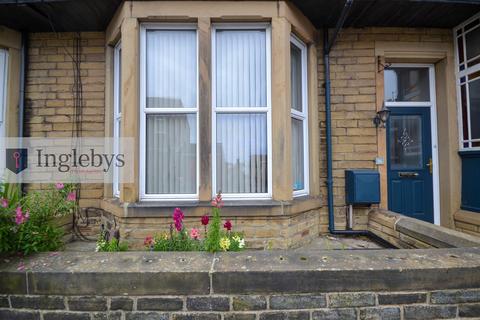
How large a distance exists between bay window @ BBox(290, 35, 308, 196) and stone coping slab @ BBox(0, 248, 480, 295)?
6.91 feet

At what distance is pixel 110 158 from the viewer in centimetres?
439

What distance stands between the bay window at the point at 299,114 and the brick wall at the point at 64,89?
9.03 feet

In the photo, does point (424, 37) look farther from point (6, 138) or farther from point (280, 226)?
point (6, 138)

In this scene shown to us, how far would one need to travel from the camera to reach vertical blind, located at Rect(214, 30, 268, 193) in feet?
12.3

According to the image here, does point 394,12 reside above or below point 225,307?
above

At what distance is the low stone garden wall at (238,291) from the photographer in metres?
1.98

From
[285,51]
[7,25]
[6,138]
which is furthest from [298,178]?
[7,25]

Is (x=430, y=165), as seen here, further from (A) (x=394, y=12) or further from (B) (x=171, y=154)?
(B) (x=171, y=154)

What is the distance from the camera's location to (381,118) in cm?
435

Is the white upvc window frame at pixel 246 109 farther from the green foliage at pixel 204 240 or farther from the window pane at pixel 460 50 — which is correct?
the window pane at pixel 460 50

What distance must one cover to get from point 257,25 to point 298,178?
2066mm

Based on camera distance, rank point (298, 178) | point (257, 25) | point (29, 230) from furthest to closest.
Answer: point (298, 178), point (257, 25), point (29, 230)

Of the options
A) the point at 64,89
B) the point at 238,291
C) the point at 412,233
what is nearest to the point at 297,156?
the point at 412,233

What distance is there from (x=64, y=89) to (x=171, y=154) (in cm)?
207
